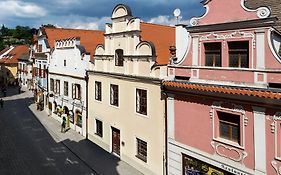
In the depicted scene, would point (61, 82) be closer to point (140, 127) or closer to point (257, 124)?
point (140, 127)

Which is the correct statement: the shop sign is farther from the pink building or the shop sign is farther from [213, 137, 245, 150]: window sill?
[213, 137, 245, 150]: window sill

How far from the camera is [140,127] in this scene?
18578mm

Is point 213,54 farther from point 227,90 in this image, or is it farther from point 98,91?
point 98,91

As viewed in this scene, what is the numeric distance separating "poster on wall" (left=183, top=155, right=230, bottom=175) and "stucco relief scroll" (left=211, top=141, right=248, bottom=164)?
0.82 meters

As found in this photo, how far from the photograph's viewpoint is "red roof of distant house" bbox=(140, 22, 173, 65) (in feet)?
64.7

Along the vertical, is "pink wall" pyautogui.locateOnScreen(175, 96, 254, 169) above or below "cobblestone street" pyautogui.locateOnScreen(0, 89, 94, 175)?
above

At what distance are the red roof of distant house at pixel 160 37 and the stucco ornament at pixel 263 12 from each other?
8.04 meters

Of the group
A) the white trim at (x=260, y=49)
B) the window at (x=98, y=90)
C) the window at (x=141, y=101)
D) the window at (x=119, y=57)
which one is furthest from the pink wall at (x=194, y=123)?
the window at (x=98, y=90)

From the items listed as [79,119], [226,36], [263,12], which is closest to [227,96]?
[226,36]

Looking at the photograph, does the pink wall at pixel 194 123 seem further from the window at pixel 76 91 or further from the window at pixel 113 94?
the window at pixel 76 91

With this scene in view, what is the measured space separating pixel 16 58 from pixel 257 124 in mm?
67497

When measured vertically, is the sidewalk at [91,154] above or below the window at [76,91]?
below

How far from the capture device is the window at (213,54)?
13.4m

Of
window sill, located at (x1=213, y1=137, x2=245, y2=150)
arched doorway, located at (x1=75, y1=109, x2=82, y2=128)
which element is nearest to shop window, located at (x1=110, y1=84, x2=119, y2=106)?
arched doorway, located at (x1=75, y1=109, x2=82, y2=128)
